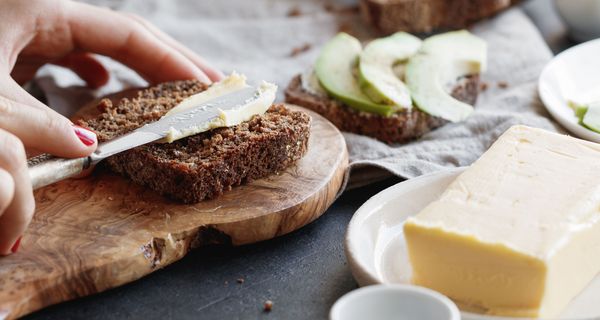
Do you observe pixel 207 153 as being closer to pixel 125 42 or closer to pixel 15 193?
pixel 15 193

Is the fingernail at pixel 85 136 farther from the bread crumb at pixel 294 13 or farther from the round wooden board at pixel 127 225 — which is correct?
the bread crumb at pixel 294 13

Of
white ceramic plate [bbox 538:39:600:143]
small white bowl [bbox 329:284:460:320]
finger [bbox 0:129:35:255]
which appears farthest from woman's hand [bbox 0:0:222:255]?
white ceramic plate [bbox 538:39:600:143]

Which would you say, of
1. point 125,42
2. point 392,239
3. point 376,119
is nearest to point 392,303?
point 392,239

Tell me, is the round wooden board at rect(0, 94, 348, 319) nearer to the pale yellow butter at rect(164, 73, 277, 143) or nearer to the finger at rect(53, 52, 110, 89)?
the pale yellow butter at rect(164, 73, 277, 143)

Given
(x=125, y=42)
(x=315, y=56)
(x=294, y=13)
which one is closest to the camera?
(x=125, y=42)

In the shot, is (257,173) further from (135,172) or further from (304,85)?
(304,85)

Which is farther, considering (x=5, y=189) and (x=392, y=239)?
(x=392, y=239)

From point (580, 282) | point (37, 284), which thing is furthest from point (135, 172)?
point (580, 282)
